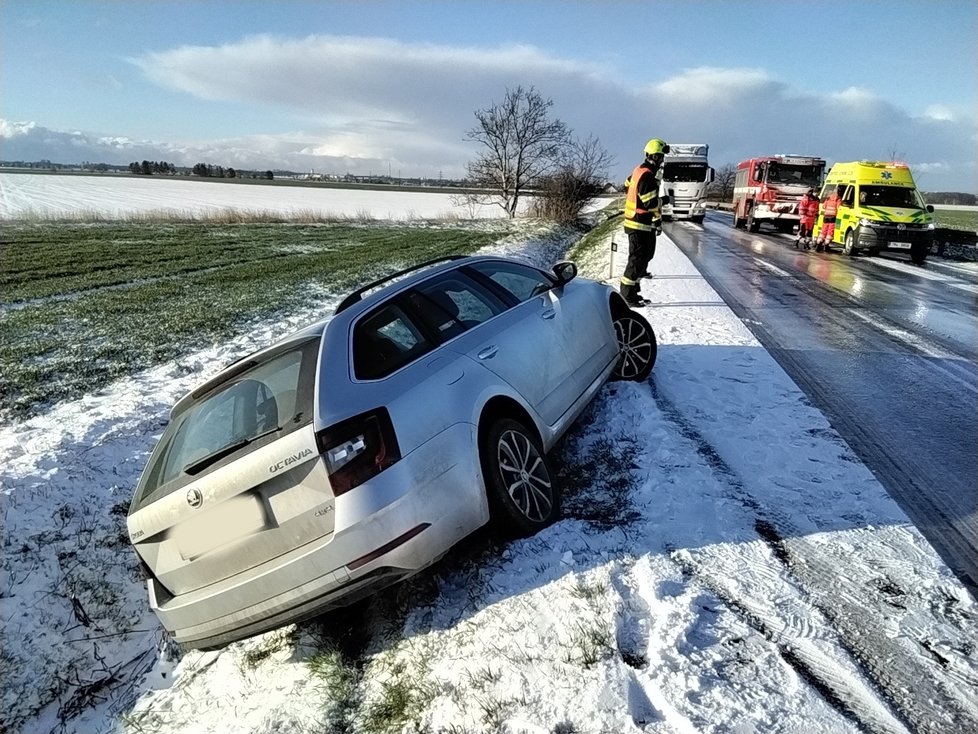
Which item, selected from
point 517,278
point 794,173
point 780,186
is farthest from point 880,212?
point 517,278

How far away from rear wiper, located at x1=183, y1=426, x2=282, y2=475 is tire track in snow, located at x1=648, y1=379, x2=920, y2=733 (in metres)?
2.16

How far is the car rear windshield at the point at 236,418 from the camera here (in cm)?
301

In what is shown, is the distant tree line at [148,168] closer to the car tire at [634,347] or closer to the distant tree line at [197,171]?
the distant tree line at [197,171]

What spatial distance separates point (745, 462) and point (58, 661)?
14.5 feet

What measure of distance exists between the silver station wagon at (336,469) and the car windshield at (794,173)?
25.0m

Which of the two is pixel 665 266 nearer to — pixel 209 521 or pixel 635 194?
pixel 635 194

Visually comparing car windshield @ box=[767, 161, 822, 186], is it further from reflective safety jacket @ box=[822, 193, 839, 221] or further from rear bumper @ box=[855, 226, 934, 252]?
rear bumper @ box=[855, 226, 934, 252]

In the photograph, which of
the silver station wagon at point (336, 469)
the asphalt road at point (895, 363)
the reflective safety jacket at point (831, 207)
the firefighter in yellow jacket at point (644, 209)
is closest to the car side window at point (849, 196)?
the reflective safety jacket at point (831, 207)

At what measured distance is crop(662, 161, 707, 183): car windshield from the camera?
3128 centimetres

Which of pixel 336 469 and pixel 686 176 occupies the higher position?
pixel 686 176

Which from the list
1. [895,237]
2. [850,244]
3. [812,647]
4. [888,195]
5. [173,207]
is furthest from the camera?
[173,207]

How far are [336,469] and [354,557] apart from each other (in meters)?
0.40

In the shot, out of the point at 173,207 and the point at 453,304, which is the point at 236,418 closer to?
the point at 453,304

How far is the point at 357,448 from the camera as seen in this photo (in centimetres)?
289
